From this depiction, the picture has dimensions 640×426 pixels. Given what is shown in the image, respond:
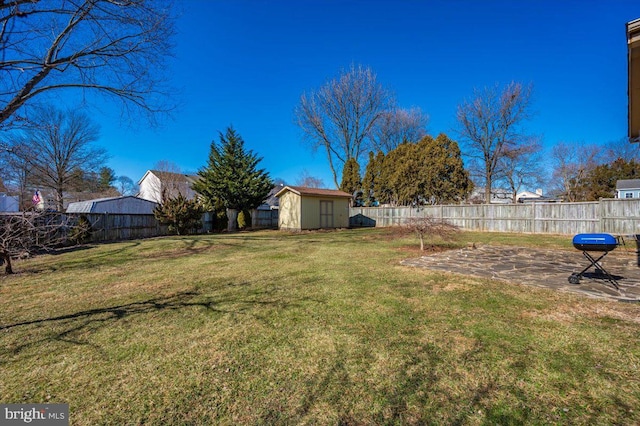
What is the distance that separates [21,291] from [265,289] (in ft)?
13.8

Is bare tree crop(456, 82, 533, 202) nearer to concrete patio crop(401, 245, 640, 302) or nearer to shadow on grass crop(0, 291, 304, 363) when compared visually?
concrete patio crop(401, 245, 640, 302)

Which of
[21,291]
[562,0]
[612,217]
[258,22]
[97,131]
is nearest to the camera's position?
[21,291]

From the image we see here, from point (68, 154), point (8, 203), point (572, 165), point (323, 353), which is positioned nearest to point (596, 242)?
point (323, 353)

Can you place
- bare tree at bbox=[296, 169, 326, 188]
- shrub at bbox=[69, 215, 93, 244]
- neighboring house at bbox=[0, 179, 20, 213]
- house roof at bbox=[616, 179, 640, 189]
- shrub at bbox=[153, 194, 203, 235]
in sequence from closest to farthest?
shrub at bbox=[69, 215, 93, 244], shrub at bbox=[153, 194, 203, 235], neighboring house at bbox=[0, 179, 20, 213], house roof at bbox=[616, 179, 640, 189], bare tree at bbox=[296, 169, 326, 188]

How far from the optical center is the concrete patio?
420 cm

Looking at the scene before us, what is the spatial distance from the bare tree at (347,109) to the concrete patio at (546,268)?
19.1 m

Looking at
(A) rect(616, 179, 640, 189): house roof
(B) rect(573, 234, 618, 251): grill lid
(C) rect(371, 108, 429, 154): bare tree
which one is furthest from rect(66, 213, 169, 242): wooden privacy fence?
(A) rect(616, 179, 640, 189): house roof

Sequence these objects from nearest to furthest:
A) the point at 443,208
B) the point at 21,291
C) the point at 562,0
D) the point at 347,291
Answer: the point at 347,291
the point at 21,291
the point at 562,0
the point at 443,208

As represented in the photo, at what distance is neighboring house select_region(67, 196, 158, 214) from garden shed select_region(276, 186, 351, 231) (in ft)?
33.0

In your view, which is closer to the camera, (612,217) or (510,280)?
(510,280)

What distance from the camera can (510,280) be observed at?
475 centimetres

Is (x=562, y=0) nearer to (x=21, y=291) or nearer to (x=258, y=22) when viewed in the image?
(x=258, y=22)

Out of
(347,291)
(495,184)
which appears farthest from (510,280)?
(495,184)

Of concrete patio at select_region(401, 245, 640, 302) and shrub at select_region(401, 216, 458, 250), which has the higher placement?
shrub at select_region(401, 216, 458, 250)
